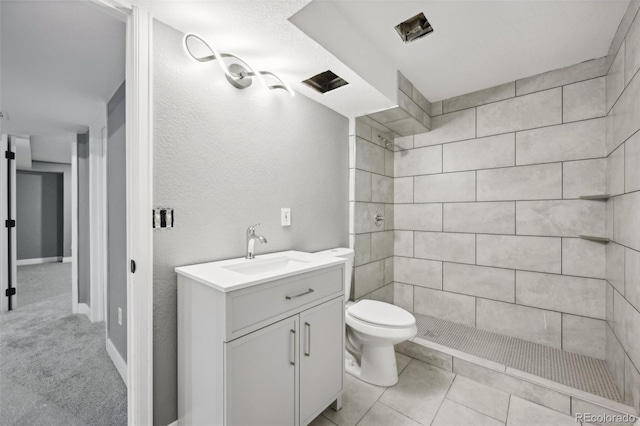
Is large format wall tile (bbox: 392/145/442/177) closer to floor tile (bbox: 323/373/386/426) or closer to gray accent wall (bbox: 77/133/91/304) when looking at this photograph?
floor tile (bbox: 323/373/386/426)

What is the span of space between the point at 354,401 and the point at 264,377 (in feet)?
2.79

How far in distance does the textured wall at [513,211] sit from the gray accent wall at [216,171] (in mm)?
1298

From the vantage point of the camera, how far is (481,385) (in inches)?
74.5

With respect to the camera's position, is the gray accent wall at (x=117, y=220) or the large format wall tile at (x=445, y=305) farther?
the large format wall tile at (x=445, y=305)

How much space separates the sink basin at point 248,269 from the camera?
1.11 meters

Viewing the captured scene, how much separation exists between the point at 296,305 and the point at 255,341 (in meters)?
0.26

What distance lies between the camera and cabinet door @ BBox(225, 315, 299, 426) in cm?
109

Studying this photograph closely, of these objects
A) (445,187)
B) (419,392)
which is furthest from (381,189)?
(419,392)

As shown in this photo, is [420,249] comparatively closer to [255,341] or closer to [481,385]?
[481,385]

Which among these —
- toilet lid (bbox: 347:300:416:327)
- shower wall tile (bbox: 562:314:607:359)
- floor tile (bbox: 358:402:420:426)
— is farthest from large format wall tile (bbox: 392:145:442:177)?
floor tile (bbox: 358:402:420:426)

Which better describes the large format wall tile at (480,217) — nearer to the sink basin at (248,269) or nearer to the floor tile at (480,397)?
the floor tile at (480,397)

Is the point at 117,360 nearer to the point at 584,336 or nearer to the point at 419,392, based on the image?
the point at 419,392

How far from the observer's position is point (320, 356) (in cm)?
146

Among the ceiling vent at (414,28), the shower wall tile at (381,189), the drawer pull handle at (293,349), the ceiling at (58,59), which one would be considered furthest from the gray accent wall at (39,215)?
the ceiling vent at (414,28)
